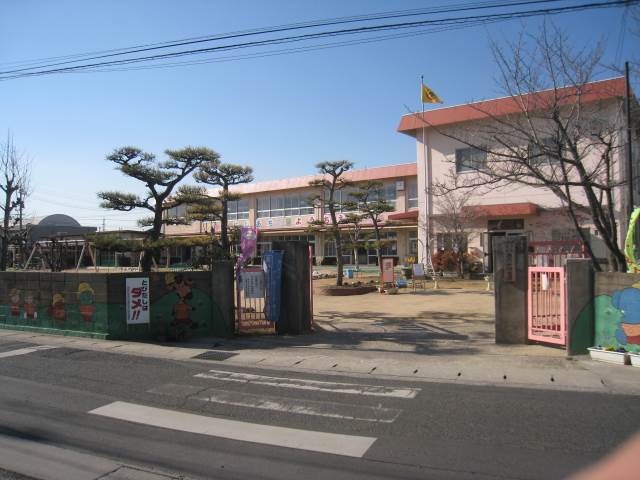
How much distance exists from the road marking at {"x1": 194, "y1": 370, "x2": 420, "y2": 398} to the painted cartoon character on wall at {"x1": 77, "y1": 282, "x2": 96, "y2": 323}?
16.0 ft

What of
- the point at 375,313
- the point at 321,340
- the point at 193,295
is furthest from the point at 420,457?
the point at 375,313

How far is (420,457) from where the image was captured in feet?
14.2

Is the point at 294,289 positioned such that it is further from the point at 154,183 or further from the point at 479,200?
the point at 479,200

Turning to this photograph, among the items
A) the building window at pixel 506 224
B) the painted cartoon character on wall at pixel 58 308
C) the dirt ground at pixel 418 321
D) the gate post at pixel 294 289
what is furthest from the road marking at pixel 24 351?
the building window at pixel 506 224

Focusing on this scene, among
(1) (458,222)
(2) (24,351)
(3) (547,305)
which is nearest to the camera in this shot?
(3) (547,305)

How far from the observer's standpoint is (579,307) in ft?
28.6

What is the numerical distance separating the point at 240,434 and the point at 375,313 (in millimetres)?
9902

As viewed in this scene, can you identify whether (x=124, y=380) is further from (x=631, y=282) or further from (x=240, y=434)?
(x=631, y=282)

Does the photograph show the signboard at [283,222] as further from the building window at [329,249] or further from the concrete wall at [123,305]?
the concrete wall at [123,305]

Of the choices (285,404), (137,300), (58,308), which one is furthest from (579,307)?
(58,308)

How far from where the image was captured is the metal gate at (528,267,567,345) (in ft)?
29.6

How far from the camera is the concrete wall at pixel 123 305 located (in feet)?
36.0

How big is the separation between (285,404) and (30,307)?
957cm

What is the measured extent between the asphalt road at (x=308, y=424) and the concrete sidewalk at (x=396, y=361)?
1.67 feet
